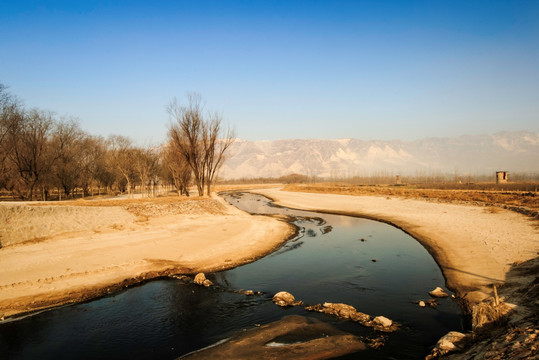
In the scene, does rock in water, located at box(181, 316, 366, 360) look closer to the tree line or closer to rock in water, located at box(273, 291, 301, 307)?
rock in water, located at box(273, 291, 301, 307)

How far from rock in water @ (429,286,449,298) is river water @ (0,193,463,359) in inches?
16.5

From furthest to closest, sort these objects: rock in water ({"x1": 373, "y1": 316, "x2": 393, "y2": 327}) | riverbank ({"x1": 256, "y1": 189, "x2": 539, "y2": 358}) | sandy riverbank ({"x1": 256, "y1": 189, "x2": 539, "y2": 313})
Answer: sandy riverbank ({"x1": 256, "y1": 189, "x2": 539, "y2": 313})
rock in water ({"x1": 373, "y1": 316, "x2": 393, "y2": 327})
riverbank ({"x1": 256, "y1": 189, "x2": 539, "y2": 358})

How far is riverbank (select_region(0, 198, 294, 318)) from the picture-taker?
11766mm

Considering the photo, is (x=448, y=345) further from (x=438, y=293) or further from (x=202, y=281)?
(x=202, y=281)

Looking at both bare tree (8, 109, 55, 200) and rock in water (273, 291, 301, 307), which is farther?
bare tree (8, 109, 55, 200)

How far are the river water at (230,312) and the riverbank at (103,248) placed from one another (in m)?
1.15

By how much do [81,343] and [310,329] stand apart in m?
6.50

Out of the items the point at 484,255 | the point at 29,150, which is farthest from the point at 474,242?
the point at 29,150

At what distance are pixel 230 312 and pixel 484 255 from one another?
42.0 feet

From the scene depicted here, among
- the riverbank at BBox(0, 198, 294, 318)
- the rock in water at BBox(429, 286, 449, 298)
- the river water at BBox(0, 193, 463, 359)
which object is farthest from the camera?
the riverbank at BBox(0, 198, 294, 318)

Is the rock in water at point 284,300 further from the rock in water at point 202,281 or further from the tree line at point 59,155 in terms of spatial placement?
the tree line at point 59,155

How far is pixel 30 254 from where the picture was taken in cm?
1476

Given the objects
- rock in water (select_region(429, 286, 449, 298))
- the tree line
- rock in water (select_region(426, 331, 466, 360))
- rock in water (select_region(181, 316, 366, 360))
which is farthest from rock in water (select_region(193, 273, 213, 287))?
the tree line

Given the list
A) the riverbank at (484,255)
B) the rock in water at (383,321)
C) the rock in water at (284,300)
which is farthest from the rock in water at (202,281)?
the riverbank at (484,255)
